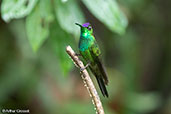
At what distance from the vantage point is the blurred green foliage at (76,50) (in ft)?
8.33

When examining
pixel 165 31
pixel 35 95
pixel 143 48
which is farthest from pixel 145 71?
pixel 35 95

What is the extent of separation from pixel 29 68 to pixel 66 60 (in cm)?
149

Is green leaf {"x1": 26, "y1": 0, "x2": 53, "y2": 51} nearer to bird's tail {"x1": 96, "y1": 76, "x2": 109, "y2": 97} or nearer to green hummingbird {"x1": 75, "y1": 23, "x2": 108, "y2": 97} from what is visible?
green hummingbird {"x1": 75, "y1": 23, "x2": 108, "y2": 97}

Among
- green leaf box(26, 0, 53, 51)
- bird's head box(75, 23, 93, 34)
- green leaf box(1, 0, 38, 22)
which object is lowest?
bird's head box(75, 23, 93, 34)

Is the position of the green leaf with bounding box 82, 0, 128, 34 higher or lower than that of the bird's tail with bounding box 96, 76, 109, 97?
higher

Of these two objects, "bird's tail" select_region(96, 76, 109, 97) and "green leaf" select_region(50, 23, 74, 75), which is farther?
"green leaf" select_region(50, 23, 74, 75)

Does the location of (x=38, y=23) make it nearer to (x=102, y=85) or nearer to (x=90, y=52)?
(x=90, y=52)

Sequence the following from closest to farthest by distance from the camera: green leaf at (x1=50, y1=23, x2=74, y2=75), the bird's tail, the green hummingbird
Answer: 1. the bird's tail
2. the green hummingbird
3. green leaf at (x1=50, y1=23, x2=74, y2=75)

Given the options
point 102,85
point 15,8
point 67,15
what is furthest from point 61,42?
point 102,85

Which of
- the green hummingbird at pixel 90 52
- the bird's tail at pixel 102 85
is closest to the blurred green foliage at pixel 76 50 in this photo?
the green hummingbird at pixel 90 52

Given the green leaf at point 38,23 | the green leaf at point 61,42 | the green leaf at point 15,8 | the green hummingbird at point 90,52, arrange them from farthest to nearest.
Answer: the green leaf at point 61,42 → the green leaf at point 38,23 → the green leaf at point 15,8 → the green hummingbird at point 90,52

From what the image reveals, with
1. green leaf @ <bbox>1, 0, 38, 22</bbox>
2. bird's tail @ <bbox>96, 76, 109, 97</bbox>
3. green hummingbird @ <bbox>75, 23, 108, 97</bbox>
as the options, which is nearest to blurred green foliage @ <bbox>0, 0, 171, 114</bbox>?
green leaf @ <bbox>1, 0, 38, 22</bbox>

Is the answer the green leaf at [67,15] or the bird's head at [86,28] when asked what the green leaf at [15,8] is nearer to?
the green leaf at [67,15]

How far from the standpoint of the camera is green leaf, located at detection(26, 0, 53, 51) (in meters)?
2.48
